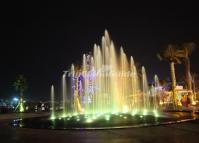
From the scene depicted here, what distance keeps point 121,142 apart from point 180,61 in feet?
171

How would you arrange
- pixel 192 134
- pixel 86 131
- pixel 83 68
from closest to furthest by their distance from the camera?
pixel 192 134 < pixel 86 131 < pixel 83 68

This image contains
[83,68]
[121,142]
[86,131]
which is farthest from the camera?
[83,68]

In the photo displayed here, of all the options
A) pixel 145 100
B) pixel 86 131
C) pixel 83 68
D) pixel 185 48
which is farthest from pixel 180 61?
pixel 86 131

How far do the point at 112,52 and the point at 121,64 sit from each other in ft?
17.0

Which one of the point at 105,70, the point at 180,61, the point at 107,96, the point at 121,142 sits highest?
the point at 180,61

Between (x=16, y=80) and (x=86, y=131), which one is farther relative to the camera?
(x=16, y=80)

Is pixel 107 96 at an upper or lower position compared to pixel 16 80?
lower

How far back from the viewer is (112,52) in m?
35.8

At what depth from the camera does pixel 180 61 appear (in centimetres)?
6116

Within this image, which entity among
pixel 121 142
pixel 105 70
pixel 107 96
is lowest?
pixel 121 142

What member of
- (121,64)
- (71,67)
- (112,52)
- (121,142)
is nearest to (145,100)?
(71,67)

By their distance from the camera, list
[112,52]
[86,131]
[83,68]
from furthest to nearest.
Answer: [83,68]
[112,52]
[86,131]

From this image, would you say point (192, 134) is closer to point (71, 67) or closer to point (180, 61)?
point (71, 67)

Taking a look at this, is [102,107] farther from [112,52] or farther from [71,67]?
[71,67]
